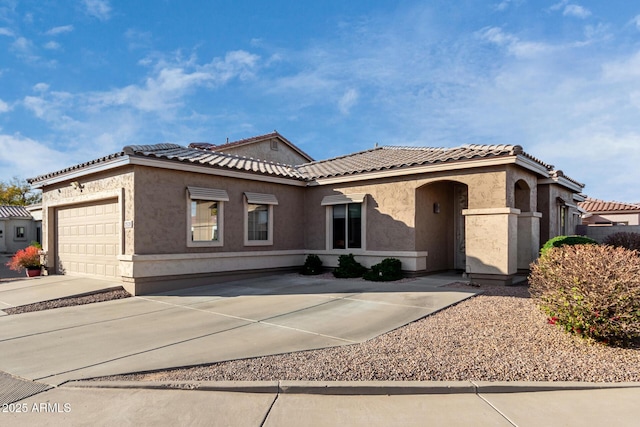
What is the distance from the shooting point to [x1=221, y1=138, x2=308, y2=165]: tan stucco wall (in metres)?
23.4

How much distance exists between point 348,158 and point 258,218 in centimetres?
592

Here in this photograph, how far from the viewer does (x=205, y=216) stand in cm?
1209

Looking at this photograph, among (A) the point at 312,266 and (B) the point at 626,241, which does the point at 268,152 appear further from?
(B) the point at 626,241

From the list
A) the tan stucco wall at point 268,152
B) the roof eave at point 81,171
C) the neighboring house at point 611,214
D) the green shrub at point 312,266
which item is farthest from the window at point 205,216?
the neighboring house at point 611,214

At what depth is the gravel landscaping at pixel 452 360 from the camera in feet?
15.1

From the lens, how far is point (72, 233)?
13438 millimetres

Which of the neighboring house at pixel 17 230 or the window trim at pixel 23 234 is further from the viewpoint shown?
the window trim at pixel 23 234

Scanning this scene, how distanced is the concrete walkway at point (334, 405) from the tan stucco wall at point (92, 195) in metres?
6.79

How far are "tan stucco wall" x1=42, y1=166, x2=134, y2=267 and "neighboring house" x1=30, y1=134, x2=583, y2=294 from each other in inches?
1.7

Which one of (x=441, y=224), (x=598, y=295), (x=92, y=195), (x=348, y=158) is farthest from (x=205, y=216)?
(x=598, y=295)

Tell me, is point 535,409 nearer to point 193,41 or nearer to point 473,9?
point 473,9

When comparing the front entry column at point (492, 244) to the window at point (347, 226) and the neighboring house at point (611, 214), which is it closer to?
the window at point (347, 226)

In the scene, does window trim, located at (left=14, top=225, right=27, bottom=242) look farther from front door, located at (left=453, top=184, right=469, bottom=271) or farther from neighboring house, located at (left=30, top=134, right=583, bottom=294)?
front door, located at (left=453, top=184, right=469, bottom=271)

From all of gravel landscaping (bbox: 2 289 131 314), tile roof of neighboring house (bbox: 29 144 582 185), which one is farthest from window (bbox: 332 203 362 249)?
gravel landscaping (bbox: 2 289 131 314)
